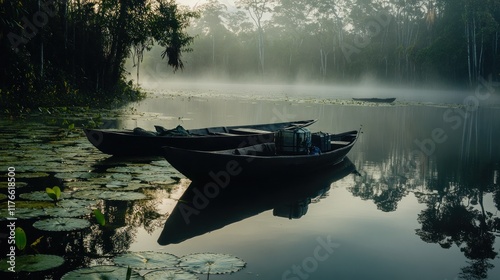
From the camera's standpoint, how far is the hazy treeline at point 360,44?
4091 centimetres

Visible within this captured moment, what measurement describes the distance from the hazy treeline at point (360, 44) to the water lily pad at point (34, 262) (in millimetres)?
38635

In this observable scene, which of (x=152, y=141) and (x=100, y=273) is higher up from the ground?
(x=152, y=141)

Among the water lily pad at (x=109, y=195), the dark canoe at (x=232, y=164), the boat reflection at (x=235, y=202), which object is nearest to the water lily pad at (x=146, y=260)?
the boat reflection at (x=235, y=202)

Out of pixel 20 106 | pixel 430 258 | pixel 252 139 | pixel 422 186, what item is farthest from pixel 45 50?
pixel 430 258

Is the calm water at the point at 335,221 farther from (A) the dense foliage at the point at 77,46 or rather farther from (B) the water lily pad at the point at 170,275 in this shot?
(A) the dense foliage at the point at 77,46

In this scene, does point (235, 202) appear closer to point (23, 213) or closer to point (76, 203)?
point (76, 203)

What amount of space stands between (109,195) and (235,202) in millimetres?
1842

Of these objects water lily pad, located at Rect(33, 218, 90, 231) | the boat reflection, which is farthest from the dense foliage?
water lily pad, located at Rect(33, 218, 90, 231)

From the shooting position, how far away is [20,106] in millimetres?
16078

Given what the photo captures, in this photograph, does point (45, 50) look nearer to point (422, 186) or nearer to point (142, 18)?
point (142, 18)

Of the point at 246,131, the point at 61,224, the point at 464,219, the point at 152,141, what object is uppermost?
the point at 246,131

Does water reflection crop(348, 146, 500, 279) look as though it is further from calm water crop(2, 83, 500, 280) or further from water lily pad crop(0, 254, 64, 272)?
water lily pad crop(0, 254, 64, 272)

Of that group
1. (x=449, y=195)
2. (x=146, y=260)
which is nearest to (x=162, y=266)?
(x=146, y=260)

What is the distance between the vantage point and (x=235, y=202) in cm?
720
